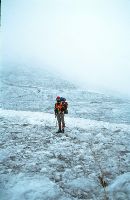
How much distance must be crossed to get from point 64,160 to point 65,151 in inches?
31.7

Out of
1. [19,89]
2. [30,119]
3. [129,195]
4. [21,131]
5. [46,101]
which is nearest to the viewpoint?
[129,195]

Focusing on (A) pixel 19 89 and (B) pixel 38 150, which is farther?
(A) pixel 19 89

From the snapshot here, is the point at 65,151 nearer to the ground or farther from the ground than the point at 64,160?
farther from the ground

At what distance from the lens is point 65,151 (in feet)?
33.1

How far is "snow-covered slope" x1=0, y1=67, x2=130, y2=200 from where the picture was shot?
24.6ft

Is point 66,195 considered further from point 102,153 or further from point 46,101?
point 46,101

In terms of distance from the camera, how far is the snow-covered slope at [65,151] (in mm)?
7508

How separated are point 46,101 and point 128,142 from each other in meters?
9.19

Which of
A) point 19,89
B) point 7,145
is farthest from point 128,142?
point 19,89

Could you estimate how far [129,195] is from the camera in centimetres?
718

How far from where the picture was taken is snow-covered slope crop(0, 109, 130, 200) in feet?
24.4

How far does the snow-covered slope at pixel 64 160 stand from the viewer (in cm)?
744

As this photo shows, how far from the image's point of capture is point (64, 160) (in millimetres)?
9305

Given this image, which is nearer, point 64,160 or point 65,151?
point 64,160
